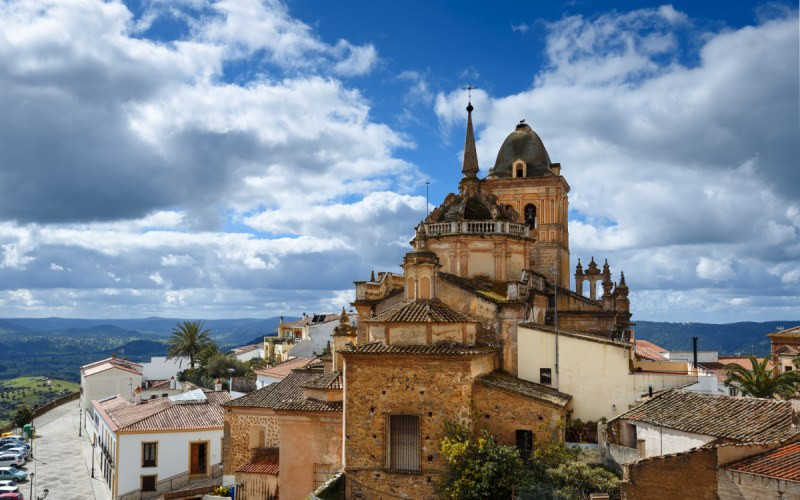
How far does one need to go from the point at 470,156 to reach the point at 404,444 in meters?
20.5

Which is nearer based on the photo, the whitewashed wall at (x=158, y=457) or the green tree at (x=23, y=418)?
the whitewashed wall at (x=158, y=457)

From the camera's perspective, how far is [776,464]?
15523 mm

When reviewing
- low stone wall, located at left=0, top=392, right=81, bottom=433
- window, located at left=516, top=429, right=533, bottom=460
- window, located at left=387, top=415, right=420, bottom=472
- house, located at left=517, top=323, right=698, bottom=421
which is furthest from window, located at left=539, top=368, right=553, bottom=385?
low stone wall, located at left=0, top=392, right=81, bottom=433

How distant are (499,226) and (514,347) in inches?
310

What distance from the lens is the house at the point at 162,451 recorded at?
40.8 meters

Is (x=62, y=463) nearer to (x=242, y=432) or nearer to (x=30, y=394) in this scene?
(x=242, y=432)

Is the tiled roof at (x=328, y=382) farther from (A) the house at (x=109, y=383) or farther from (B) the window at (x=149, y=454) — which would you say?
(A) the house at (x=109, y=383)

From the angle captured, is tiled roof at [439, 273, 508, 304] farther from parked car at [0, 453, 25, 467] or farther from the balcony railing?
parked car at [0, 453, 25, 467]

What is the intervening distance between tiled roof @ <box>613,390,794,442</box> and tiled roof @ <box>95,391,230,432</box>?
2539 centimetres

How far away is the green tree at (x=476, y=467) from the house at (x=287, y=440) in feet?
21.3

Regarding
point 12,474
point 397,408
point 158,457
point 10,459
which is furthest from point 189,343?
point 397,408

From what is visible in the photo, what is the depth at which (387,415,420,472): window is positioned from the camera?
23062mm

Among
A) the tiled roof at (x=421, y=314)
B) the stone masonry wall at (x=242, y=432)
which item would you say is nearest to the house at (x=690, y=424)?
the tiled roof at (x=421, y=314)

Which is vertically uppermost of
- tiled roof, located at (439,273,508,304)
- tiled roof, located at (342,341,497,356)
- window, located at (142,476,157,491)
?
tiled roof, located at (439,273,508,304)
